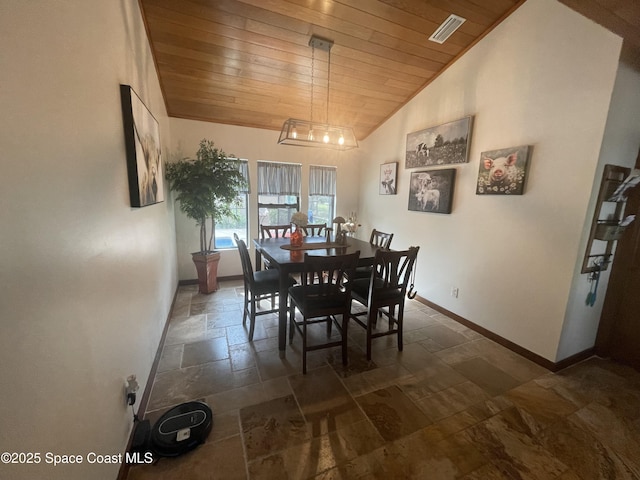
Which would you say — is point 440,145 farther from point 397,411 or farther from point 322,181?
point 397,411

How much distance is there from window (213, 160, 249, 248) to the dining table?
1.36 m

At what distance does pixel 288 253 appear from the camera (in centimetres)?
264

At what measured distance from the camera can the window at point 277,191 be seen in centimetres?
445

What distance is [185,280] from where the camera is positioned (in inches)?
166

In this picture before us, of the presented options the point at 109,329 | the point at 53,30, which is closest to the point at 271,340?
the point at 109,329

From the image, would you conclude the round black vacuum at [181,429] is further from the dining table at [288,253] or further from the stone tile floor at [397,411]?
the dining table at [288,253]

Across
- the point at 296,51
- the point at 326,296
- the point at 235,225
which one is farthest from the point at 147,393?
the point at 296,51

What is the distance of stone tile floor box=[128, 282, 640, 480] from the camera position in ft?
4.80

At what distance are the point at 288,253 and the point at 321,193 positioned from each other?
2520 millimetres

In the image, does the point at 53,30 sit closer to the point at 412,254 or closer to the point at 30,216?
the point at 30,216

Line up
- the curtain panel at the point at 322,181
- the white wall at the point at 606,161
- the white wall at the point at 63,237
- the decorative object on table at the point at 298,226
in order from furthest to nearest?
the curtain panel at the point at 322,181 → the decorative object on table at the point at 298,226 → the white wall at the point at 606,161 → the white wall at the point at 63,237

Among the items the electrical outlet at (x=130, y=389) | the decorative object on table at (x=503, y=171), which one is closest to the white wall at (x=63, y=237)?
the electrical outlet at (x=130, y=389)

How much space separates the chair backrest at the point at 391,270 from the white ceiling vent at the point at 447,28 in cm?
229

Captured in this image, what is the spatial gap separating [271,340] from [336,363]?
0.73 m
